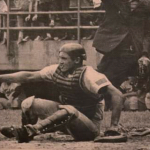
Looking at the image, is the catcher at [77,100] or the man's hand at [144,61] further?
the man's hand at [144,61]

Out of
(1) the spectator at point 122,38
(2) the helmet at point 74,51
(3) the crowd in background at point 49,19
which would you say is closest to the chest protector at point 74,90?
(2) the helmet at point 74,51

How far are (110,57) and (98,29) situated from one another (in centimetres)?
28

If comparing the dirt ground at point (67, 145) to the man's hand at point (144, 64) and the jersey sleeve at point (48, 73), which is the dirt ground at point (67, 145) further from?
the man's hand at point (144, 64)

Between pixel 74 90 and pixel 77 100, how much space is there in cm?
9

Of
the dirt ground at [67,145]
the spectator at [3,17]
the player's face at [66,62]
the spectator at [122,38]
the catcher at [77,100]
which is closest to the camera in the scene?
the dirt ground at [67,145]

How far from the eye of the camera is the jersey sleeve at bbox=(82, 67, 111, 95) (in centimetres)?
484

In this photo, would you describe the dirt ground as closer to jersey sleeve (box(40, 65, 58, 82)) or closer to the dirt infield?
the dirt infield

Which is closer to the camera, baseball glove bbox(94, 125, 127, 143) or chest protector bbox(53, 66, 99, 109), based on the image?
baseball glove bbox(94, 125, 127, 143)

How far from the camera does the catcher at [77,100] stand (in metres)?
4.84

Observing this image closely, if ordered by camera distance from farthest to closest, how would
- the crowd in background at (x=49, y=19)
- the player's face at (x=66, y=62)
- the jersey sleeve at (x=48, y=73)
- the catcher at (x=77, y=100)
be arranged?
1. the crowd in background at (x=49, y=19)
2. the jersey sleeve at (x=48, y=73)
3. the player's face at (x=66, y=62)
4. the catcher at (x=77, y=100)

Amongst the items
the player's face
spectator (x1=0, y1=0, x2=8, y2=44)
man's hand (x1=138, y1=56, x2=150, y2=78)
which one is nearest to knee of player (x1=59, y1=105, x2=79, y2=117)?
the player's face

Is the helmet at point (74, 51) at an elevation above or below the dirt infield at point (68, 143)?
above

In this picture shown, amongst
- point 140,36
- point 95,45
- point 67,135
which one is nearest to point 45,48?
point 95,45

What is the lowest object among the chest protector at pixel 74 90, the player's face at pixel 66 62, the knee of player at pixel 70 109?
the knee of player at pixel 70 109
